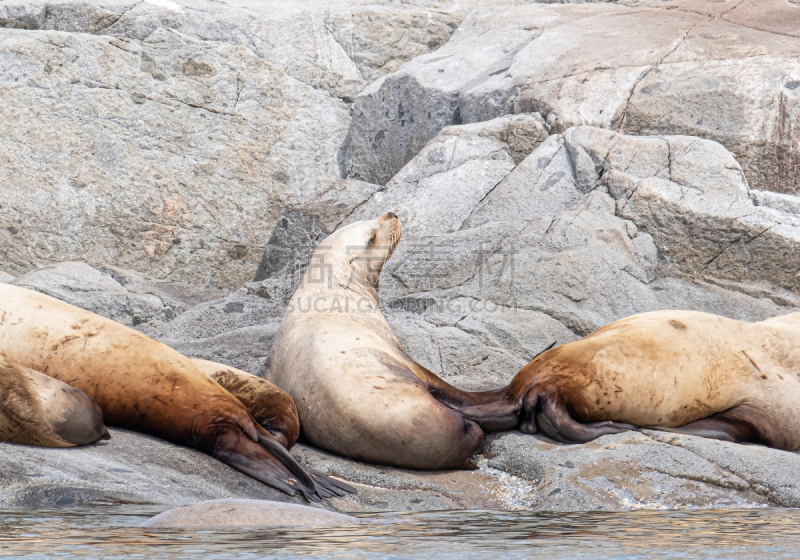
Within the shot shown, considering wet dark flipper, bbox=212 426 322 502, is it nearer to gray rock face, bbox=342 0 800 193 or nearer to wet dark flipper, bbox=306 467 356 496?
wet dark flipper, bbox=306 467 356 496

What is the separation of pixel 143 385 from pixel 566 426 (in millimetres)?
2345

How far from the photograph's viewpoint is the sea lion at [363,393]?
4.85 m

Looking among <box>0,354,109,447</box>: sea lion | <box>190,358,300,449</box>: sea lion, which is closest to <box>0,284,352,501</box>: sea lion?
<box>190,358,300,449</box>: sea lion

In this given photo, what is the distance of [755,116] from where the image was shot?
9125 mm

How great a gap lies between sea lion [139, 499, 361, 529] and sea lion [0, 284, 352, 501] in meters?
0.93

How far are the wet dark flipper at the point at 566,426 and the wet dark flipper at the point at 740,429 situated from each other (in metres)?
0.30

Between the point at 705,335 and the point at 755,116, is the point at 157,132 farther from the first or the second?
the point at 705,335

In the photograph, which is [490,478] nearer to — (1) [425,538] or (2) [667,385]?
(2) [667,385]

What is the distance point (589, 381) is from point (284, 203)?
23.0 ft

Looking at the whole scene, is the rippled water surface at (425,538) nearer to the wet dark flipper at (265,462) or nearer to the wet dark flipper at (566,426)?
the wet dark flipper at (265,462)

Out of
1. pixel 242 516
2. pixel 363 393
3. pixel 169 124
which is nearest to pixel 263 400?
pixel 363 393

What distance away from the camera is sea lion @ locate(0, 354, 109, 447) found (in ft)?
13.7

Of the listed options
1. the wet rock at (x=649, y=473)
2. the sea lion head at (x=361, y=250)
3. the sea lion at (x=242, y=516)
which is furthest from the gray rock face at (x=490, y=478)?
the sea lion head at (x=361, y=250)

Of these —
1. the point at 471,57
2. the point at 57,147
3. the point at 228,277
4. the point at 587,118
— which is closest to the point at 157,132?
the point at 57,147
